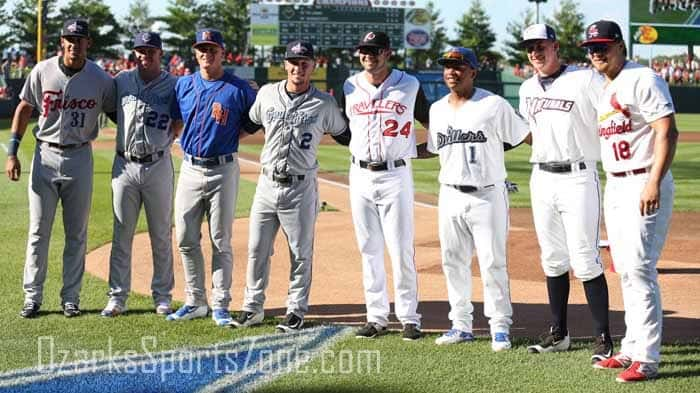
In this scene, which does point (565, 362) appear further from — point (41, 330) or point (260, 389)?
point (41, 330)

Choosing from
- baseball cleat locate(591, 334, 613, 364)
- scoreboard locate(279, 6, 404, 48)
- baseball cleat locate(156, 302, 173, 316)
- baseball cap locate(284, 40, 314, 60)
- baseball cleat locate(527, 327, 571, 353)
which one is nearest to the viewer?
baseball cleat locate(591, 334, 613, 364)

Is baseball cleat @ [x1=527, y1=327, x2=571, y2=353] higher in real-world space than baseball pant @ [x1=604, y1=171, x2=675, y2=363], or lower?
lower

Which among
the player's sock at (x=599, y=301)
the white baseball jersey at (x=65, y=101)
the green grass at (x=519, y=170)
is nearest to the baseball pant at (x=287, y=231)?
the white baseball jersey at (x=65, y=101)

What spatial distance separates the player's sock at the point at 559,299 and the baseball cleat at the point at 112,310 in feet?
10.3

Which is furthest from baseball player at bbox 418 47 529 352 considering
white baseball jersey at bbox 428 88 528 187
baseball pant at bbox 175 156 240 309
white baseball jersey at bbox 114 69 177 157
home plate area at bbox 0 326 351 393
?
white baseball jersey at bbox 114 69 177 157

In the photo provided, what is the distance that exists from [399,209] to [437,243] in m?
4.43

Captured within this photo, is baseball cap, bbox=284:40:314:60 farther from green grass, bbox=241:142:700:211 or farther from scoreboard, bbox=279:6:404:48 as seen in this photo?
scoreboard, bbox=279:6:404:48

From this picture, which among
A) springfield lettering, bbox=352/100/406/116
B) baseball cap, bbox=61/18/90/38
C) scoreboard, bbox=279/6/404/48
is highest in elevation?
scoreboard, bbox=279/6/404/48

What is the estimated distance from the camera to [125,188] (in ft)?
23.8

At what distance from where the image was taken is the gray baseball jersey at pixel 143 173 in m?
7.15

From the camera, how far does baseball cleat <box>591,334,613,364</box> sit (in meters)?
5.93

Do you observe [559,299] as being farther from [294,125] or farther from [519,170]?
[519,170]

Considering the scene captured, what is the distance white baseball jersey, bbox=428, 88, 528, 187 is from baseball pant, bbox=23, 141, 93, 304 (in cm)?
273

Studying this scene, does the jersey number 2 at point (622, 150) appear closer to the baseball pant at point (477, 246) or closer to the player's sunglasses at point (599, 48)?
the player's sunglasses at point (599, 48)
